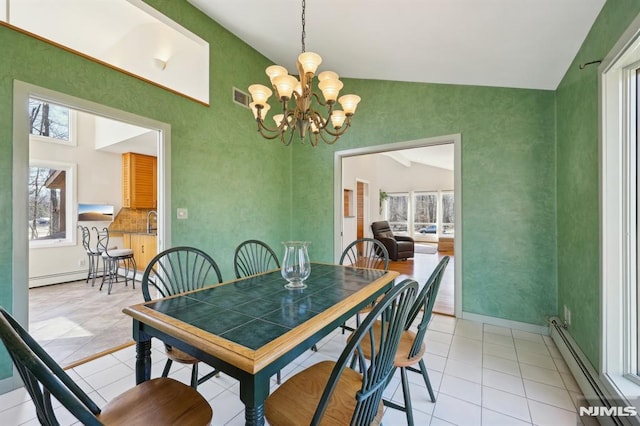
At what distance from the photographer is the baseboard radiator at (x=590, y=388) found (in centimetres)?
139

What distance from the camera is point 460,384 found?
6.40 ft

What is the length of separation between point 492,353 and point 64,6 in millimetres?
5120

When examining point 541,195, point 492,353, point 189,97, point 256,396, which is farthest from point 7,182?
point 541,195

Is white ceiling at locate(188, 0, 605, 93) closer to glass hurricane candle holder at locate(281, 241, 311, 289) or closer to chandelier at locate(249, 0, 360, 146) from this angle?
chandelier at locate(249, 0, 360, 146)

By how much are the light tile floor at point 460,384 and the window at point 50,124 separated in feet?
14.7

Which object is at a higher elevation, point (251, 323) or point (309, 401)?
point (251, 323)

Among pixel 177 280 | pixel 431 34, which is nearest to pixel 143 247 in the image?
pixel 177 280

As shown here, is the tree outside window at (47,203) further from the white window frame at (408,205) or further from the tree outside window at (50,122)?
the white window frame at (408,205)

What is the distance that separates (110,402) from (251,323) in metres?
0.63

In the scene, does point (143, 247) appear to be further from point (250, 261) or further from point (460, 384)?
point (460, 384)

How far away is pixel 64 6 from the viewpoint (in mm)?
2627

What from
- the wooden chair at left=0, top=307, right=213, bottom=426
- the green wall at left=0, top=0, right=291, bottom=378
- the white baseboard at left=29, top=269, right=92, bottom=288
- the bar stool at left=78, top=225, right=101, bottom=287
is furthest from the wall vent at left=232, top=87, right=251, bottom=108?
the white baseboard at left=29, top=269, right=92, bottom=288

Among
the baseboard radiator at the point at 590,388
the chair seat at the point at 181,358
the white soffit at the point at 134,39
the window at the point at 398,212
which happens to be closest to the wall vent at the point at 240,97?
the white soffit at the point at 134,39

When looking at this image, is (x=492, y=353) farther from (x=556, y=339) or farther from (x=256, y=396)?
(x=256, y=396)
